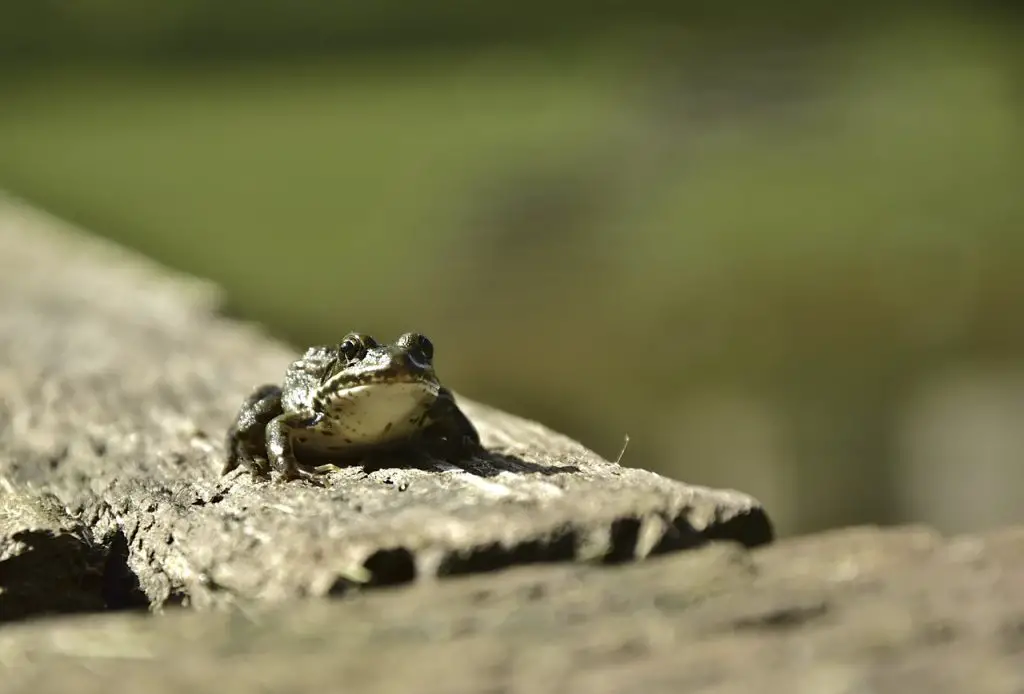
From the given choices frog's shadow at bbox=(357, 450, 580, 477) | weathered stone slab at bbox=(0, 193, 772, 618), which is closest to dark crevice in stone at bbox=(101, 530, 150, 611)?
weathered stone slab at bbox=(0, 193, 772, 618)

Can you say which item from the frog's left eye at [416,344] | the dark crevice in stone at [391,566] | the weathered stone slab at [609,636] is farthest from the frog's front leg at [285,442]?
the weathered stone slab at [609,636]

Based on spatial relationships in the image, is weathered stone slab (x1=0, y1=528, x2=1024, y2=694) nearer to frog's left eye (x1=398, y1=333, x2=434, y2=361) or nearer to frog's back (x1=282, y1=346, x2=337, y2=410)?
frog's left eye (x1=398, y1=333, x2=434, y2=361)

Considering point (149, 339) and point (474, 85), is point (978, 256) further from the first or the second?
point (149, 339)

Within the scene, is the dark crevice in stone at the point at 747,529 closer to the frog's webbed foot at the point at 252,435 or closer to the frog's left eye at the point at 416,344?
the frog's left eye at the point at 416,344

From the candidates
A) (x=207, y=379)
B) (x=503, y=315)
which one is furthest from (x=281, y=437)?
(x=503, y=315)

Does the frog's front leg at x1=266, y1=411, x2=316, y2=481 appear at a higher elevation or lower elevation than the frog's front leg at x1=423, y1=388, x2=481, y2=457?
lower

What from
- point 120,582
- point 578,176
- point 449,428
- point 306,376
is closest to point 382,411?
point 449,428

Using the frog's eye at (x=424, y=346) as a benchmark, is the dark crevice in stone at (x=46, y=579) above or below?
below
